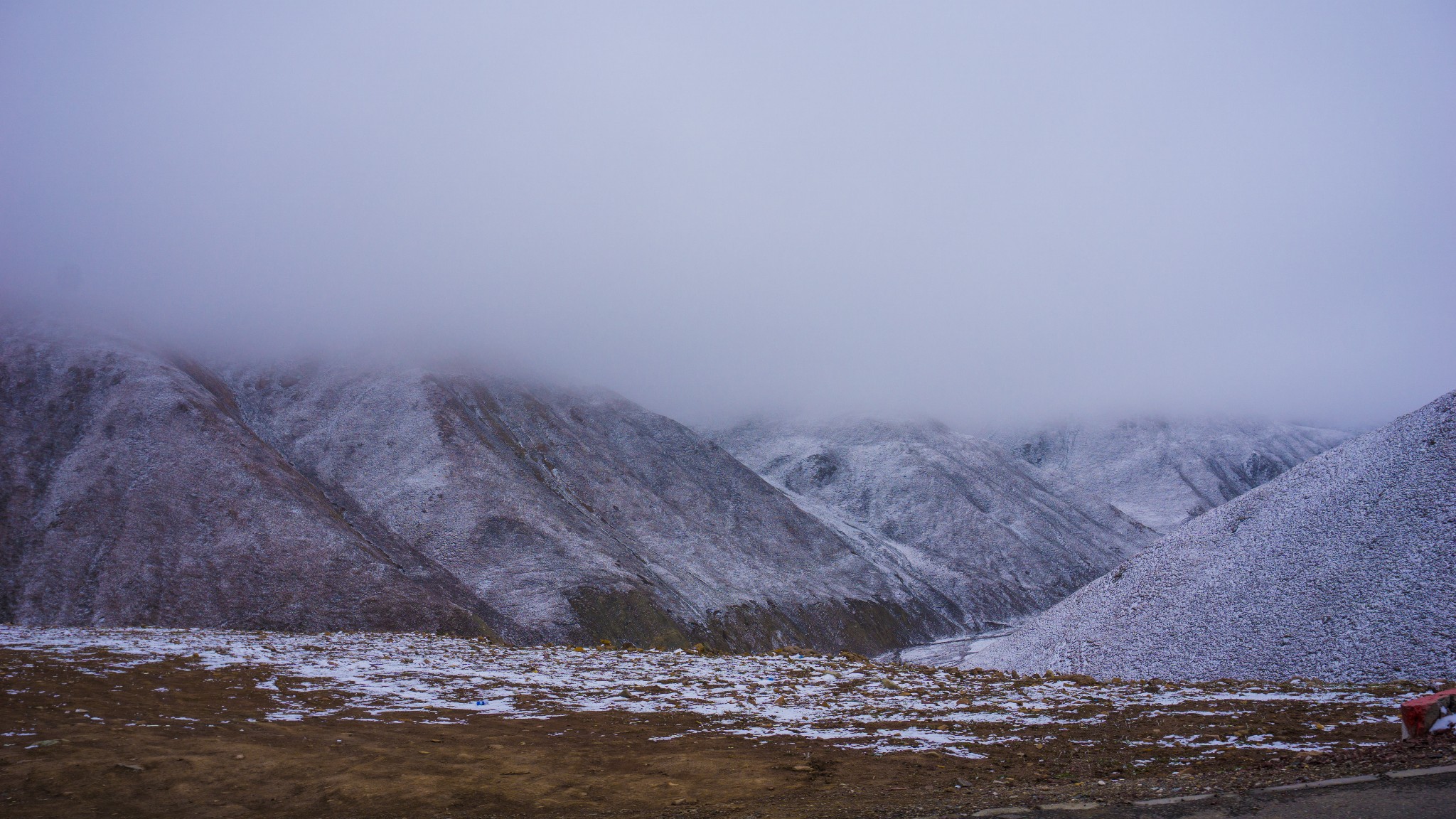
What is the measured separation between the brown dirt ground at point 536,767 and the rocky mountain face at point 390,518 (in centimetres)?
3616

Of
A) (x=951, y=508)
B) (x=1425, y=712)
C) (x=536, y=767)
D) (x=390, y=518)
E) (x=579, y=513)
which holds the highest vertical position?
(x=1425, y=712)

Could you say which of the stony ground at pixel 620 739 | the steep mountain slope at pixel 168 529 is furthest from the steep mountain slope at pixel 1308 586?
the steep mountain slope at pixel 168 529

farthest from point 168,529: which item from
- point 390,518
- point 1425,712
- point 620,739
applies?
point 1425,712

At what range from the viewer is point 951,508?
125625 mm

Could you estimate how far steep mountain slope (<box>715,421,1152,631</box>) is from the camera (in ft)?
361

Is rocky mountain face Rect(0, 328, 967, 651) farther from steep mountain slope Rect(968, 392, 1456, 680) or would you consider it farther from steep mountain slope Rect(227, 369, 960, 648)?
steep mountain slope Rect(968, 392, 1456, 680)

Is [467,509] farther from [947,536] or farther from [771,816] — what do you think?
[947,536]

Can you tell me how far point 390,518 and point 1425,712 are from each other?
68.7 m

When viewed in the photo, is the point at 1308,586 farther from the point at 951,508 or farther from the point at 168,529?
the point at 951,508

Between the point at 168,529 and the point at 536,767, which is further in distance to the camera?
the point at 168,529

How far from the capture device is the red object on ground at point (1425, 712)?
1166cm

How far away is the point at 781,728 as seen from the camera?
17.6 m

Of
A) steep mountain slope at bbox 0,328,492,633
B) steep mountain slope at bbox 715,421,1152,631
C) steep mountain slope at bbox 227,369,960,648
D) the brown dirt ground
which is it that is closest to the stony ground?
the brown dirt ground

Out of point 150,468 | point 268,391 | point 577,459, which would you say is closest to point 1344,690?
point 150,468
